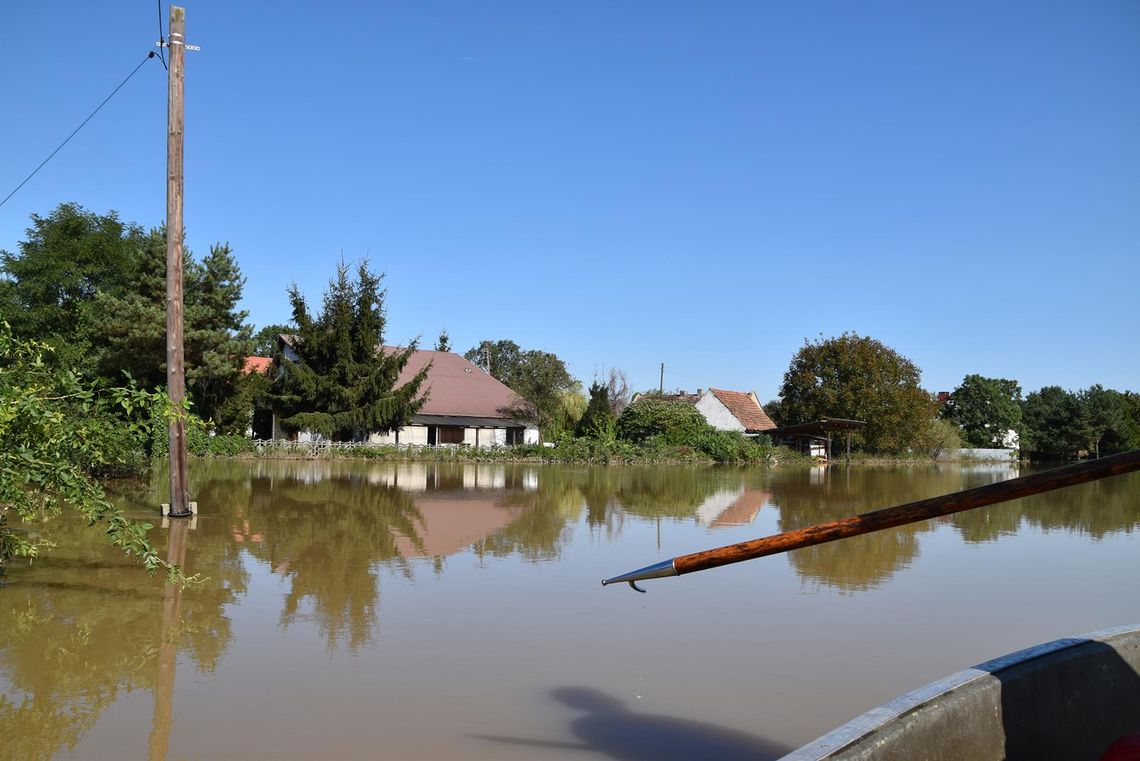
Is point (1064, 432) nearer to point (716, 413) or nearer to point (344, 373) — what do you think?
point (716, 413)

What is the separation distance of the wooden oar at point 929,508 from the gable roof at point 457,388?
132 ft

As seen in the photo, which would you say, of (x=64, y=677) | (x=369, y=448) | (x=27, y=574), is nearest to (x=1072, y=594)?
(x=64, y=677)

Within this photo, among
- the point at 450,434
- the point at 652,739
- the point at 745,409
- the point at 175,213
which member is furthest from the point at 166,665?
the point at 745,409

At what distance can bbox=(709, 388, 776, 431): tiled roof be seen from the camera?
5569 cm

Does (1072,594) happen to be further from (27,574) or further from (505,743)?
(27,574)

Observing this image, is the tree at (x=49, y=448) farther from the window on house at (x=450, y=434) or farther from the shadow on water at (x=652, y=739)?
the window on house at (x=450, y=434)

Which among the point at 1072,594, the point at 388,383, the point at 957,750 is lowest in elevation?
the point at 1072,594

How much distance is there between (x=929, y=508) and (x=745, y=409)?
183 ft

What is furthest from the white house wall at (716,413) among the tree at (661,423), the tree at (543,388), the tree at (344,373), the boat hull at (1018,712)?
the boat hull at (1018,712)

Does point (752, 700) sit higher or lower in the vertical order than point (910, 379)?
lower

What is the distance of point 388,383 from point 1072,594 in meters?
30.3

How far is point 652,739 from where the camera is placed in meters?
4.59

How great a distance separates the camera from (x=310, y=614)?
714 centimetres

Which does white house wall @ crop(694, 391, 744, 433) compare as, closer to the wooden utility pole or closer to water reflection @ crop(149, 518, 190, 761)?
the wooden utility pole
